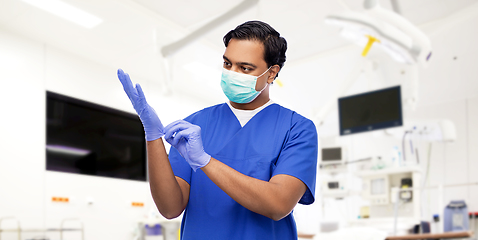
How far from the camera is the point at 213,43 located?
5.02 m

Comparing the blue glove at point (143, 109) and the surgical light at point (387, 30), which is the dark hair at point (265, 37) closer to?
the blue glove at point (143, 109)

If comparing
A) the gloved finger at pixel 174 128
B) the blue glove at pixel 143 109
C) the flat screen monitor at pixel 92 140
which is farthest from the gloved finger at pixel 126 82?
the flat screen monitor at pixel 92 140

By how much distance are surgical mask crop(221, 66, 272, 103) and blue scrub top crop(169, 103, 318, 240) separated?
0.25ft

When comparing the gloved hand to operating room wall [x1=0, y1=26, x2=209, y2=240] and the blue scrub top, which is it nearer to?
the blue scrub top

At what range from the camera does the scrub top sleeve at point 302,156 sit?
3.34 ft

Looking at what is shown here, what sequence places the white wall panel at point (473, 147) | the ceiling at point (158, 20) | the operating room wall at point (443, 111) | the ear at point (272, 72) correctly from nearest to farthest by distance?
1. the ear at point (272, 72)
2. the ceiling at point (158, 20)
3. the operating room wall at point (443, 111)
4. the white wall panel at point (473, 147)

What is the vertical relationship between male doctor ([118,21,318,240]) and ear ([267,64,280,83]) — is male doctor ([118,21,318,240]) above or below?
below

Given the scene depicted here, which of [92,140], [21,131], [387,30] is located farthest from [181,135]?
[92,140]

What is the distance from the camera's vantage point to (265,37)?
112cm

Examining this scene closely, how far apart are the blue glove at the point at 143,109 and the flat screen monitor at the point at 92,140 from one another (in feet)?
13.3

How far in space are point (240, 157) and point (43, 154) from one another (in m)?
4.03

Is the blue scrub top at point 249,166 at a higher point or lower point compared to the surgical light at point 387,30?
lower

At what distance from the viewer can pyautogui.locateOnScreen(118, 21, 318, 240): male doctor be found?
94 centimetres

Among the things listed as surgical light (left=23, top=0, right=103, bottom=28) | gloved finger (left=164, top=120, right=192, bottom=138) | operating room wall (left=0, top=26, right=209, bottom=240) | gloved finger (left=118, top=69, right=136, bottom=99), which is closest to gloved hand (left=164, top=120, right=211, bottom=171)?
gloved finger (left=164, top=120, right=192, bottom=138)
